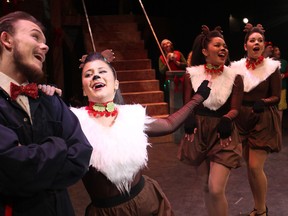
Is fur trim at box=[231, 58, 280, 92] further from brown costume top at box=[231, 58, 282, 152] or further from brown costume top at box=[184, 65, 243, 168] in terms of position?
brown costume top at box=[184, 65, 243, 168]

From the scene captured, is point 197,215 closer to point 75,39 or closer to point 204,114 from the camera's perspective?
point 204,114

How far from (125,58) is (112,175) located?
6417 mm

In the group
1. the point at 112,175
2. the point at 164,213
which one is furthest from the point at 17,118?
the point at 164,213

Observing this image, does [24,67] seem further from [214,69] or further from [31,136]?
[214,69]

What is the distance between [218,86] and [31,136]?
1819 millimetres

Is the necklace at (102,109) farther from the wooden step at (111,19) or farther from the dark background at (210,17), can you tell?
the dark background at (210,17)

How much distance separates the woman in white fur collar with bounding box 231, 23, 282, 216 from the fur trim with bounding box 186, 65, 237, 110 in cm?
47

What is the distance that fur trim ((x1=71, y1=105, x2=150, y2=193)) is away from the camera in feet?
6.68

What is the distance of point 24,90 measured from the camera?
61.8 inches

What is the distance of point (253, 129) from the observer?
3645 millimetres

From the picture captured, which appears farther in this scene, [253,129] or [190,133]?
[253,129]

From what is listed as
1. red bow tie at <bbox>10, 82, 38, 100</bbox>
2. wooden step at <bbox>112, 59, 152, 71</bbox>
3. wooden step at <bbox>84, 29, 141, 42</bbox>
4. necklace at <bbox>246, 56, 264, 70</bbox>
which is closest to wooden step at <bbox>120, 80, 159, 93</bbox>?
wooden step at <bbox>112, 59, 152, 71</bbox>

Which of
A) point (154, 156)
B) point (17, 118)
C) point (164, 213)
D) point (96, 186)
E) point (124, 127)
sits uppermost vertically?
point (17, 118)

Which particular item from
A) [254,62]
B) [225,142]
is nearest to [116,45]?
[254,62]
